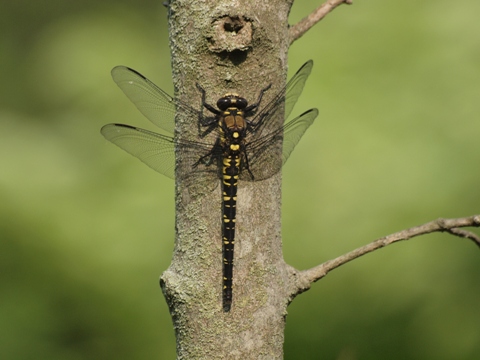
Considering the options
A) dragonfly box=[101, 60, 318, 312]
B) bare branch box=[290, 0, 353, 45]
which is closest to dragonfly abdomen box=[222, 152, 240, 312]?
dragonfly box=[101, 60, 318, 312]

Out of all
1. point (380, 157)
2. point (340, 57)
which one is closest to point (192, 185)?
point (380, 157)

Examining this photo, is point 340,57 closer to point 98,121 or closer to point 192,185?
point 98,121

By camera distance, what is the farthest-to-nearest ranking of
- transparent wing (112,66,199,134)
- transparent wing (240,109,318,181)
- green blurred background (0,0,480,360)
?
green blurred background (0,0,480,360), transparent wing (112,66,199,134), transparent wing (240,109,318,181)

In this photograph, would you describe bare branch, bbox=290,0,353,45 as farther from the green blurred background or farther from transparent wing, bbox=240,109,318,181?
the green blurred background

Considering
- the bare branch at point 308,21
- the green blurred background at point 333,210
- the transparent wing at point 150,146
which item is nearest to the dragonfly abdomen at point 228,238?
the transparent wing at point 150,146

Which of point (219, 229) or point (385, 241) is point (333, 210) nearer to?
point (385, 241)
